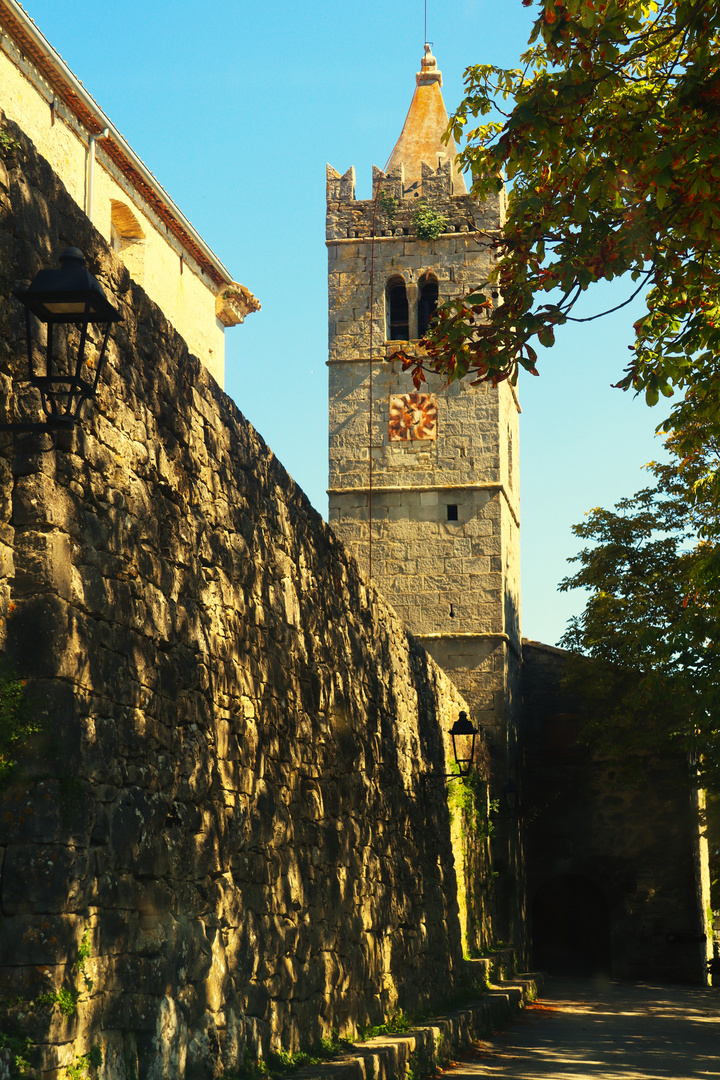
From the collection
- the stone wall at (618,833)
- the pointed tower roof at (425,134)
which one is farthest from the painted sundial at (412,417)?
the stone wall at (618,833)

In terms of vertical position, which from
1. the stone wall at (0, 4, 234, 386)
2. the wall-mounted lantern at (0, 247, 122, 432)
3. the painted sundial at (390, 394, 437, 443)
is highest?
the stone wall at (0, 4, 234, 386)

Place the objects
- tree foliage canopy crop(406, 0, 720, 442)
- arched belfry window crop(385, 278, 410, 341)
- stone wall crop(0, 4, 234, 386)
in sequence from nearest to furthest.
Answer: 1. tree foliage canopy crop(406, 0, 720, 442)
2. stone wall crop(0, 4, 234, 386)
3. arched belfry window crop(385, 278, 410, 341)

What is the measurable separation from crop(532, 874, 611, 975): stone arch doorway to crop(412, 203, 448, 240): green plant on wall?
1319 centimetres

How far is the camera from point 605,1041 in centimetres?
1038

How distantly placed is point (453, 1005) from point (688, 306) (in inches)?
262

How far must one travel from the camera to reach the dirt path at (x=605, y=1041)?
325 inches

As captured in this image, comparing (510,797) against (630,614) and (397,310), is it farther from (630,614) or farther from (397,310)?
(397,310)

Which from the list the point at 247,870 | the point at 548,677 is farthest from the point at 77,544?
the point at 548,677

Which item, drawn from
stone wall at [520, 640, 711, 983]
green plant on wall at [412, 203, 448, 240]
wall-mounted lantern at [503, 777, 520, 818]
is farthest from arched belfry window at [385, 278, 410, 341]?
wall-mounted lantern at [503, 777, 520, 818]

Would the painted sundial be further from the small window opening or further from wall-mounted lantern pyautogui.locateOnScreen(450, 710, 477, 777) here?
wall-mounted lantern pyautogui.locateOnScreen(450, 710, 477, 777)

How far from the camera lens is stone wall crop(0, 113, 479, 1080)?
3656mm

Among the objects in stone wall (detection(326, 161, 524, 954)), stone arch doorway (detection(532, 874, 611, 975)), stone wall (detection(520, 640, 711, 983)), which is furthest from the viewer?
stone arch doorway (detection(532, 874, 611, 975))

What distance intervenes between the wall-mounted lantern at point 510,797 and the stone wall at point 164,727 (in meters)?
9.58

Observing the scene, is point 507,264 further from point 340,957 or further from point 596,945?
point 596,945
